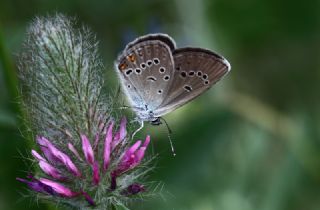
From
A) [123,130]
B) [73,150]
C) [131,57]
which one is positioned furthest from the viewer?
[131,57]

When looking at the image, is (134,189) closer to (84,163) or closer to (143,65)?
(84,163)

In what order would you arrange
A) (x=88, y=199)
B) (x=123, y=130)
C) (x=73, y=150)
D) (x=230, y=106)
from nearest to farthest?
(x=88, y=199) → (x=73, y=150) → (x=123, y=130) → (x=230, y=106)

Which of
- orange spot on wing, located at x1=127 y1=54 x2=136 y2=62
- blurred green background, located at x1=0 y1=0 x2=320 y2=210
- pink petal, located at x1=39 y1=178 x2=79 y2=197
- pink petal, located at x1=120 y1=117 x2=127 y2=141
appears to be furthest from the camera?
blurred green background, located at x1=0 y1=0 x2=320 y2=210

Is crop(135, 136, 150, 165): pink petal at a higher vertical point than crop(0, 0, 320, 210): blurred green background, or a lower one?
lower

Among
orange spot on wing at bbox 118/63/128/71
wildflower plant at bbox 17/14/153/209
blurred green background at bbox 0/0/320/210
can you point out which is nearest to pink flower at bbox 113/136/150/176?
wildflower plant at bbox 17/14/153/209

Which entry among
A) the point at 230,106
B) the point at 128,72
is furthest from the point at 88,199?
the point at 230,106

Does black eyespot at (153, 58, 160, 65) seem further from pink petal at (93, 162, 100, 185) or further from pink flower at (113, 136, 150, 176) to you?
A: pink petal at (93, 162, 100, 185)

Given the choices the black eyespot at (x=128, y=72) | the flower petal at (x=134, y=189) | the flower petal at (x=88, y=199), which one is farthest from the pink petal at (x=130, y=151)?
the black eyespot at (x=128, y=72)
